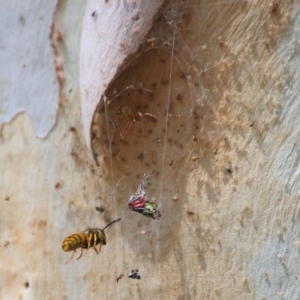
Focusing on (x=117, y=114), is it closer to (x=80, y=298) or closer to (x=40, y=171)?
(x=40, y=171)

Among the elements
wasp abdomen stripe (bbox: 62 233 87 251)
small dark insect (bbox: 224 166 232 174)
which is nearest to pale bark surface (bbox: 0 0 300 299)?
small dark insect (bbox: 224 166 232 174)

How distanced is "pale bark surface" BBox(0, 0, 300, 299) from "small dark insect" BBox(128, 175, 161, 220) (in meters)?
0.02

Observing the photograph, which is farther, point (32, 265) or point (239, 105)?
point (32, 265)

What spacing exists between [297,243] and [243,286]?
158 millimetres

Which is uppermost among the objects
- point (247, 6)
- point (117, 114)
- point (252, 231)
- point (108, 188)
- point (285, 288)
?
point (247, 6)

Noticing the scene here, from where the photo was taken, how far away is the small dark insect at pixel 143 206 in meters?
1.21

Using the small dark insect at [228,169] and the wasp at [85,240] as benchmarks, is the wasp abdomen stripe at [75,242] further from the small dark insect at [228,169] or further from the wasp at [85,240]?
the small dark insect at [228,169]

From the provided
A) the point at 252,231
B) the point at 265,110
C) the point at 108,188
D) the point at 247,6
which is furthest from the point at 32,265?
the point at 247,6

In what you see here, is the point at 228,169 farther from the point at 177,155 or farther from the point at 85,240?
the point at 85,240

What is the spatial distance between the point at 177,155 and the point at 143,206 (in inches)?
5.6

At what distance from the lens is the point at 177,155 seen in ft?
3.96

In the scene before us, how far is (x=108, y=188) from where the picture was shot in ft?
4.16

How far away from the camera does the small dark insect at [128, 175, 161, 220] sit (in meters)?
1.21

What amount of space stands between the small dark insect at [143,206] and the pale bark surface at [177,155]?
0.02 metres
